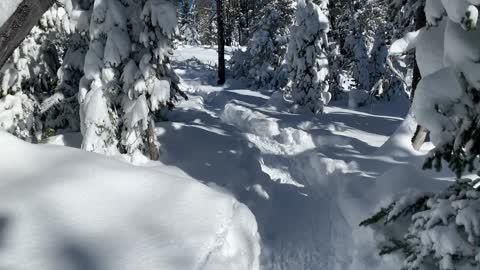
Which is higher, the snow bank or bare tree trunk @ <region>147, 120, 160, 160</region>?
the snow bank

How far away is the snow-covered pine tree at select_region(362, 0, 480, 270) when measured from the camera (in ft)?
9.02

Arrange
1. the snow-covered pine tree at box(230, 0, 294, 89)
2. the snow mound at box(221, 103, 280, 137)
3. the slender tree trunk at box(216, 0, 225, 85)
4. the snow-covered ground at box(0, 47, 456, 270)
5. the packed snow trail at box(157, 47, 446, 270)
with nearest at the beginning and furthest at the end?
the snow-covered ground at box(0, 47, 456, 270) < the packed snow trail at box(157, 47, 446, 270) < the snow mound at box(221, 103, 280, 137) < the slender tree trunk at box(216, 0, 225, 85) < the snow-covered pine tree at box(230, 0, 294, 89)

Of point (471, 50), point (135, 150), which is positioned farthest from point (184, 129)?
point (471, 50)

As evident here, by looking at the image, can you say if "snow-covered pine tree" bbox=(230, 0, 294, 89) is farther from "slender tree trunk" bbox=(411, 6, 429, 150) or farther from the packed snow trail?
"slender tree trunk" bbox=(411, 6, 429, 150)

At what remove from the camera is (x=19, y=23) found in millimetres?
2252

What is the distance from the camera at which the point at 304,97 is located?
19547mm

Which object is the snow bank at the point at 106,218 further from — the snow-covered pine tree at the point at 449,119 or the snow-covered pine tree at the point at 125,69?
the snow-covered pine tree at the point at 125,69

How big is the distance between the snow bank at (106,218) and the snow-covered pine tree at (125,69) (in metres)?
4.92

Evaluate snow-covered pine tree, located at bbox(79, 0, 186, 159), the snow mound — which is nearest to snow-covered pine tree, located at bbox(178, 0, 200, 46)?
the snow mound

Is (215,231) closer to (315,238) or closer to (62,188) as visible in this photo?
(62,188)

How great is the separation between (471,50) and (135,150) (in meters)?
9.31

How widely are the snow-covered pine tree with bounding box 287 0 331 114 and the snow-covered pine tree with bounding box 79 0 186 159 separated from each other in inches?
385

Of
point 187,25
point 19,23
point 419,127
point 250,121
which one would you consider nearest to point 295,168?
point 419,127

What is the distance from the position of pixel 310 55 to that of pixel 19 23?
17.6m
